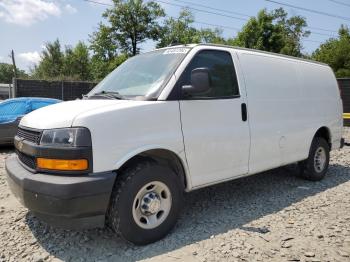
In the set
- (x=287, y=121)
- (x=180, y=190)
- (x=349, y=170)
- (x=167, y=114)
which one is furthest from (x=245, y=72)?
(x=349, y=170)

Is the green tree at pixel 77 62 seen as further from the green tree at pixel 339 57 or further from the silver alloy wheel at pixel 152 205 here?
the silver alloy wheel at pixel 152 205

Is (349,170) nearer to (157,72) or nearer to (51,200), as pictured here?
(157,72)

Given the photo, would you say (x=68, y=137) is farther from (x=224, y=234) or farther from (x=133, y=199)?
(x=224, y=234)

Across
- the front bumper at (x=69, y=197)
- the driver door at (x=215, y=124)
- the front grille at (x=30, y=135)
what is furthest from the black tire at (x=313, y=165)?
the front grille at (x=30, y=135)

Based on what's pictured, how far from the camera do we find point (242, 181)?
619 centimetres

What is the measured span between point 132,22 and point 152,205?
35.6 metres

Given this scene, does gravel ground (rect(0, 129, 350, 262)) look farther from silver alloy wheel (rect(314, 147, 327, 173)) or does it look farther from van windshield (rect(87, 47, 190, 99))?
van windshield (rect(87, 47, 190, 99))

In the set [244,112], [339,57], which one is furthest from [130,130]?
[339,57]

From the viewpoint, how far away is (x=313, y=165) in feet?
20.1

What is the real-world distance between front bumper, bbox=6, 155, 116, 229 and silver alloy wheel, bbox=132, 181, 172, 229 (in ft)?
1.28

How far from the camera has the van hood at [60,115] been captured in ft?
10.7

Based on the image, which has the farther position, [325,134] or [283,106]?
[325,134]

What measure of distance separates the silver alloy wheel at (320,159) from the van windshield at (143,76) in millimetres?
3405

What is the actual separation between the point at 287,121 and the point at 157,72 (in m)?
2.28
